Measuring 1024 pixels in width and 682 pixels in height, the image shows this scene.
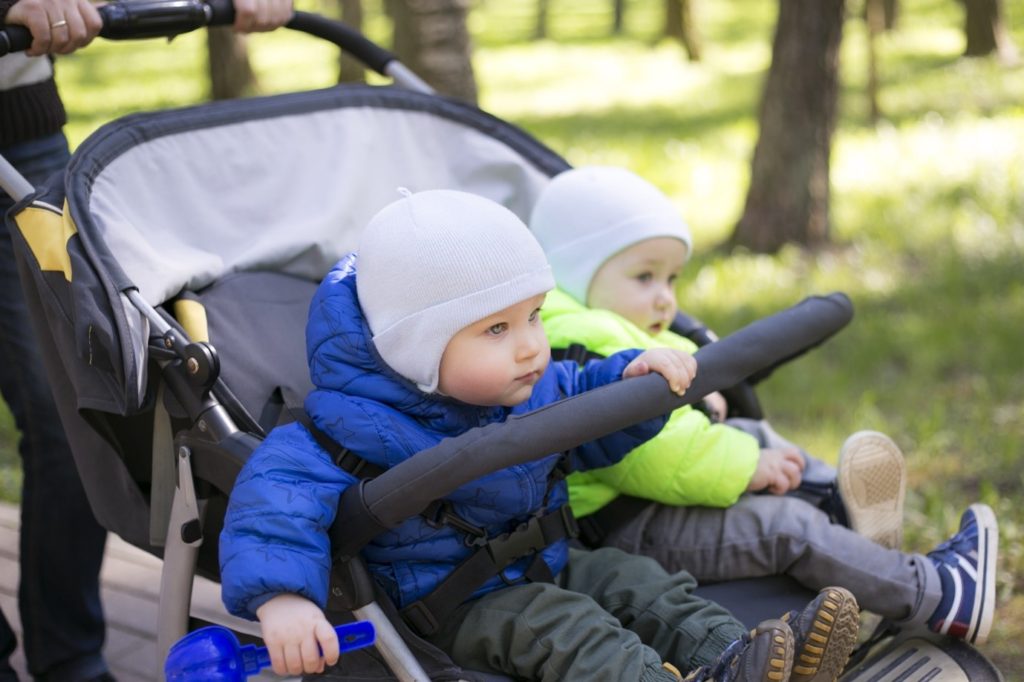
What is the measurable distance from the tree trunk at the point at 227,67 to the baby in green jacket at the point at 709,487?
361 inches

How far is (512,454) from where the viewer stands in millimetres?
1937

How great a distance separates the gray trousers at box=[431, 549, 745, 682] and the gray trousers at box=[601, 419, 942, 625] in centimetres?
16

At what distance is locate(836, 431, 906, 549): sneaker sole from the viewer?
9.23ft

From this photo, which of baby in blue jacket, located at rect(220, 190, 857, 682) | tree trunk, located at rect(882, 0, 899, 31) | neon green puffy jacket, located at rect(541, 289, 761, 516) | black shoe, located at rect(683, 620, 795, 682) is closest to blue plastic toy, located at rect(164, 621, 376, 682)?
baby in blue jacket, located at rect(220, 190, 857, 682)

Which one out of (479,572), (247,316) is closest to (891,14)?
(247,316)

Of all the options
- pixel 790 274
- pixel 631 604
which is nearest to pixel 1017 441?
pixel 790 274

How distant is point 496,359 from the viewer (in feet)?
7.45

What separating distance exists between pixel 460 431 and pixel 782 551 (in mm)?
773

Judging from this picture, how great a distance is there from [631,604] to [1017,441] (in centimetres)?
252

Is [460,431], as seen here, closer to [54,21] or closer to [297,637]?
[297,637]

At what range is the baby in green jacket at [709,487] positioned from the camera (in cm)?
264

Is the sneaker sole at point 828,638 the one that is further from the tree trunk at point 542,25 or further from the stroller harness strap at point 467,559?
the tree trunk at point 542,25

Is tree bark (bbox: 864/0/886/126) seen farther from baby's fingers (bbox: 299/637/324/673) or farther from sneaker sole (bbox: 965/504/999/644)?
baby's fingers (bbox: 299/637/324/673)

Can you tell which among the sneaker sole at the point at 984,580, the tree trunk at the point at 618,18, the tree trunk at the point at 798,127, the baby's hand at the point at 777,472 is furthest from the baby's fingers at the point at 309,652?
the tree trunk at the point at 618,18
